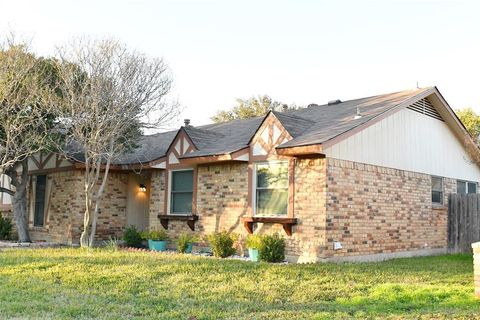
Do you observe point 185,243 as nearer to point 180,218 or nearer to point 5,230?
point 180,218

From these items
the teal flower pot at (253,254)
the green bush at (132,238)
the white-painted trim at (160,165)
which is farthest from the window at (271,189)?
the green bush at (132,238)

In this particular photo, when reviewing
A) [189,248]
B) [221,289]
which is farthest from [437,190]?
[221,289]

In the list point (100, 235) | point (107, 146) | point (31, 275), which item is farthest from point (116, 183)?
point (31, 275)

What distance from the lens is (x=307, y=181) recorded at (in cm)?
1162

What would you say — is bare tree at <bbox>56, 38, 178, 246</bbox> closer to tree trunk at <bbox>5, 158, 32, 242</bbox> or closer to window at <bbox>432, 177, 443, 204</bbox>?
tree trunk at <bbox>5, 158, 32, 242</bbox>

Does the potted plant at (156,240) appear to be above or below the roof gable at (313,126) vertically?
below

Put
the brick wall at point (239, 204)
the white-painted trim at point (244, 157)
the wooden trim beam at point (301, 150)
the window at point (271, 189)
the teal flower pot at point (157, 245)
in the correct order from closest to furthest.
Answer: the wooden trim beam at point (301, 150), the brick wall at point (239, 204), the window at point (271, 189), the white-painted trim at point (244, 157), the teal flower pot at point (157, 245)

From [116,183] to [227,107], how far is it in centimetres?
2916

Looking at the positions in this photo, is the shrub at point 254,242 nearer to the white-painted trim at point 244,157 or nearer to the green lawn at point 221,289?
the green lawn at point 221,289

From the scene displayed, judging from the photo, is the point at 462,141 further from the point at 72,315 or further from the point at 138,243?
the point at 72,315

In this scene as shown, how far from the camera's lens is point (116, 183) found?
1720 cm

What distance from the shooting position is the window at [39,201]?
18.0 metres

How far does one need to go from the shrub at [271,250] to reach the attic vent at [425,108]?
Answer: 6100mm

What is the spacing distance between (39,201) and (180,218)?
22.4 feet
